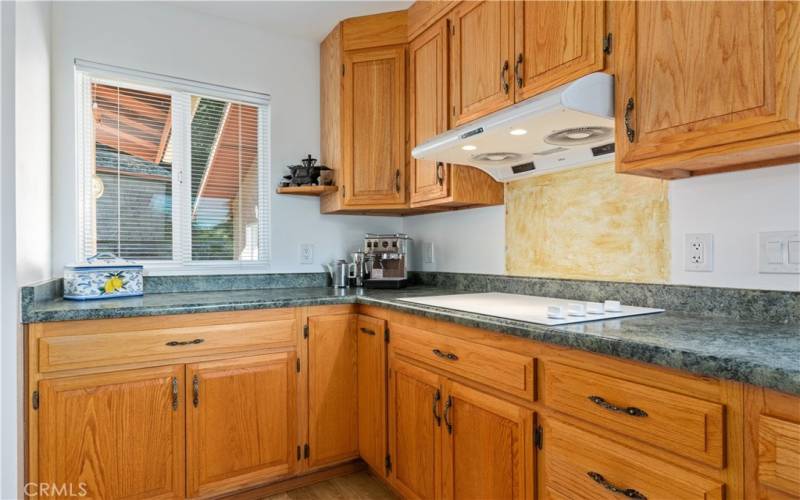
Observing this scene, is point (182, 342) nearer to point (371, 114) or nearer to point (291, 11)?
point (371, 114)

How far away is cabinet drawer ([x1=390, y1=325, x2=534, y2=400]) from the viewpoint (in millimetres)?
1309

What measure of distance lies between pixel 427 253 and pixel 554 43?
4.74 ft

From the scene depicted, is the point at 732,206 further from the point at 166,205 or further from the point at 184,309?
the point at 166,205

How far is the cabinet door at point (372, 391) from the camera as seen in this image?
2002 mm

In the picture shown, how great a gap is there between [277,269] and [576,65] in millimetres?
1893

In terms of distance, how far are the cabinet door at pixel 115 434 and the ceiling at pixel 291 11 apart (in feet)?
6.13

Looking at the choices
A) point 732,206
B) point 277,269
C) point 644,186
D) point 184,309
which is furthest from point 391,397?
point 732,206

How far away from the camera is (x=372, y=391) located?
2.07 m

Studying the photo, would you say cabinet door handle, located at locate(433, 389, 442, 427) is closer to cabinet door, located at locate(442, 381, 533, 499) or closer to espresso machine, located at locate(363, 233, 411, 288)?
cabinet door, located at locate(442, 381, 533, 499)

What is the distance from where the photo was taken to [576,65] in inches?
58.2

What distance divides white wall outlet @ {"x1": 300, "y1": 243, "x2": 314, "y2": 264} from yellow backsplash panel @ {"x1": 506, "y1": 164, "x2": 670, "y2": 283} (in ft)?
3.91

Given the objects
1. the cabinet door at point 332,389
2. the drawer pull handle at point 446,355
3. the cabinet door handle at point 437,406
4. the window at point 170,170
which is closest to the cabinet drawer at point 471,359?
the drawer pull handle at point 446,355

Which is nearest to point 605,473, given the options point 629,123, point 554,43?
point 629,123

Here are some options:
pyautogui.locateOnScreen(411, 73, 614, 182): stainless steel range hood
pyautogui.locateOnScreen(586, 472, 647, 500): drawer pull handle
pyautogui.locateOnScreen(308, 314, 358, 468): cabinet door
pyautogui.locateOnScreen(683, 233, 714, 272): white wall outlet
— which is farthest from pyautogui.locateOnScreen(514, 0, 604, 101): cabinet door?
pyautogui.locateOnScreen(308, 314, 358, 468): cabinet door
